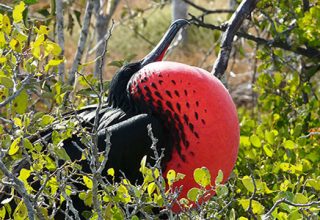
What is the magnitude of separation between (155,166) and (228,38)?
1.06 m

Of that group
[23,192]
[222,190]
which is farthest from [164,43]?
[23,192]

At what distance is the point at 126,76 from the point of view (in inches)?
101

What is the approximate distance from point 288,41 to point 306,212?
1.51 meters

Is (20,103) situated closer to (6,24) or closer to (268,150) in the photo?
(6,24)

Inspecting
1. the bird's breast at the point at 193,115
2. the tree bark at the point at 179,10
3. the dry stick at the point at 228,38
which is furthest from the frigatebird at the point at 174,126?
the tree bark at the point at 179,10

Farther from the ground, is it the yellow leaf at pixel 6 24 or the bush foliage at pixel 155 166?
the yellow leaf at pixel 6 24

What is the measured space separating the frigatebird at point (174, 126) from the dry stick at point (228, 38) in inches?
9.9

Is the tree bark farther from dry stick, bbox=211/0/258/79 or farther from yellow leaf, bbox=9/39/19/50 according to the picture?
yellow leaf, bbox=9/39/19/50

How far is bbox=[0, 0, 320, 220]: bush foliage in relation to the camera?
179 cm

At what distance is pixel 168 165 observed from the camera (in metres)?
2.41

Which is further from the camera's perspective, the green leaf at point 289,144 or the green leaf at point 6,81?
the green leaf at point 289,144

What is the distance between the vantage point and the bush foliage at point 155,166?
5.88 ft

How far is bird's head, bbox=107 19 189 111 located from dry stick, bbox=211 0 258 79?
14 centimetres

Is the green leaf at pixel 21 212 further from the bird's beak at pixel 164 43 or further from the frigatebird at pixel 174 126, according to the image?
the bird's beak at pixel 164 43
